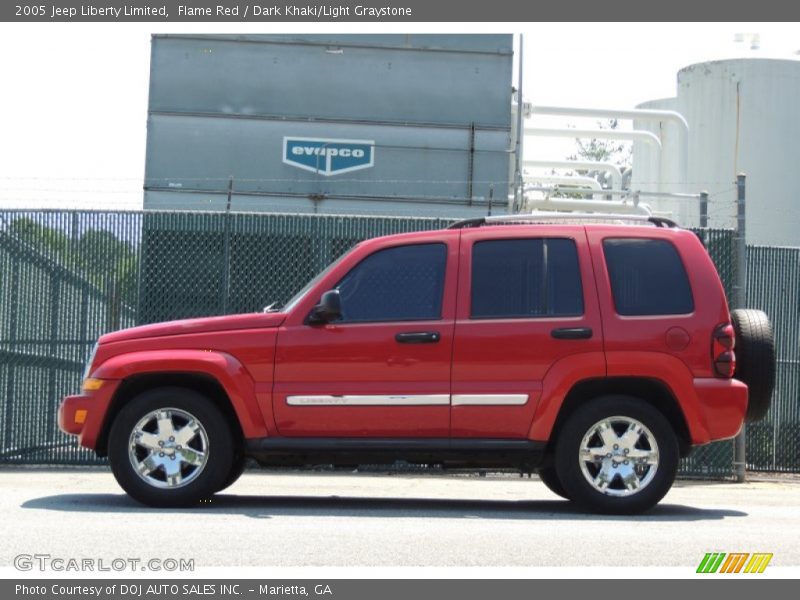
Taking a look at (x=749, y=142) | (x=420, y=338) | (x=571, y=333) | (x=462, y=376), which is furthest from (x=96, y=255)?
(x=749, y=142)

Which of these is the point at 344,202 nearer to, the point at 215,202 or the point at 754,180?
the point at 215,202

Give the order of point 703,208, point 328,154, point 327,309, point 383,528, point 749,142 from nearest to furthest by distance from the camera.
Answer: point 383,528
point 327,309
point 703,208
point 328,154
point 749,142

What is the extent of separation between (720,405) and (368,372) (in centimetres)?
235

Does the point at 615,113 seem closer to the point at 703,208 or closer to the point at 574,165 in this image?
the point at 574,165

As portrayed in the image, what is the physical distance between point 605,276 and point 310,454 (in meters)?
2.33

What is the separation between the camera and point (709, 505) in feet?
33.4

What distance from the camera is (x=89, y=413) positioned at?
8984 millimetres

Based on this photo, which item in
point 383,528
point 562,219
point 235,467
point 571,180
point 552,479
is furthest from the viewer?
point 571,180

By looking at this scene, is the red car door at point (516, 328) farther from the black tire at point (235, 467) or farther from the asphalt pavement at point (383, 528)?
the black tire at point (235, 467)

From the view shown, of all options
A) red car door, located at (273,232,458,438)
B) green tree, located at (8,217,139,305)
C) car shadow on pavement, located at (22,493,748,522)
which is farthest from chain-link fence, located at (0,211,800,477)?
red car door, located at (273,232,458,438)

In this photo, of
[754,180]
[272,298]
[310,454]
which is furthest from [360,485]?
[754,180]

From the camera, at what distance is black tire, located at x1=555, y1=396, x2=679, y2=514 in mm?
8672

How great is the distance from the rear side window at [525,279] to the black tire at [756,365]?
1238 mm

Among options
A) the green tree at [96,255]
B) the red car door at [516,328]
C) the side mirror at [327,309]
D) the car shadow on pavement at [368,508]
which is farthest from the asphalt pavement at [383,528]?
the green tree at [96,255]
